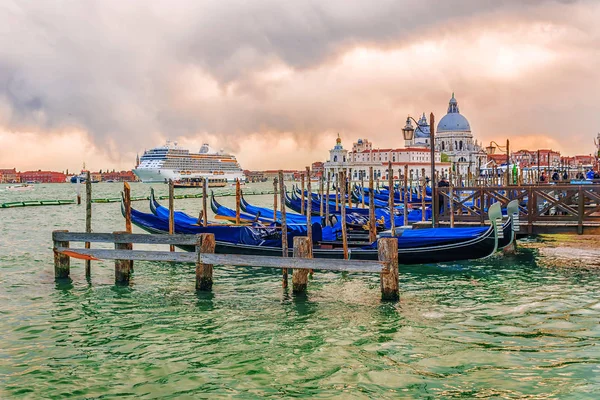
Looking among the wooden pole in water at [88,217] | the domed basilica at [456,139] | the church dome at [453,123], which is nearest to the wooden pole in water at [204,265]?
the wooden pole in water at [88,217]

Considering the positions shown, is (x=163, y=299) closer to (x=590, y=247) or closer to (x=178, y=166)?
(x=590, y=247)

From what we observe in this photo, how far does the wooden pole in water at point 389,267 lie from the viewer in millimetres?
6191

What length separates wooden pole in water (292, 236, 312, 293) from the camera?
22.4ft

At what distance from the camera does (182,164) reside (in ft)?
245

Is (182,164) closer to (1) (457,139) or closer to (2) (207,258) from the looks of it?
(1) (457,139)

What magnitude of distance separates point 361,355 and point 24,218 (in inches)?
797

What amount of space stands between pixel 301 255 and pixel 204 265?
118 cm

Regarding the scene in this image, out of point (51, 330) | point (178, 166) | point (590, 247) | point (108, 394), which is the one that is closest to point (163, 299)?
point (51, 330)

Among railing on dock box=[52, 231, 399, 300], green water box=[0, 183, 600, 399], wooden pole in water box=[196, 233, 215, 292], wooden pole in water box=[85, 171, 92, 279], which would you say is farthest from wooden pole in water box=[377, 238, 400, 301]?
wooden pole in water box=[85, 171, 92, 279]

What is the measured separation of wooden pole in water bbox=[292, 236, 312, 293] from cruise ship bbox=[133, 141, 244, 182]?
67997mm

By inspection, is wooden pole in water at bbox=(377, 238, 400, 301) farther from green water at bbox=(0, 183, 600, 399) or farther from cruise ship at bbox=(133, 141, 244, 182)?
cruise ship at bbox=(133, 141, 244, 182)

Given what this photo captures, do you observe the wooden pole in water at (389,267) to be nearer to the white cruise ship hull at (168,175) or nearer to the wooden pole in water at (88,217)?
the wooden pole in water at (88,217)

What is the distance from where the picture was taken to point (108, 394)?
4.00 metres

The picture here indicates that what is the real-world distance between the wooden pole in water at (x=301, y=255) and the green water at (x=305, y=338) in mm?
162
